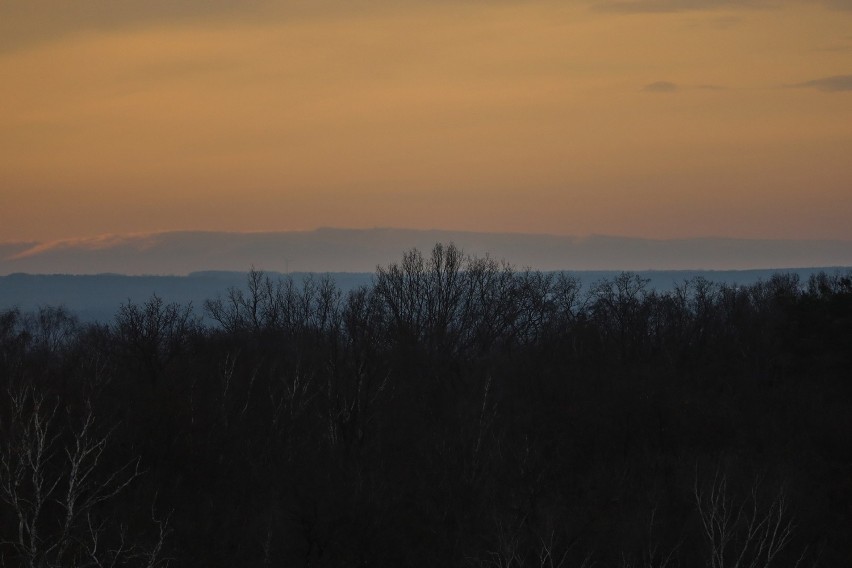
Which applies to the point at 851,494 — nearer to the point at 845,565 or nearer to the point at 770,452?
the point at 845,565

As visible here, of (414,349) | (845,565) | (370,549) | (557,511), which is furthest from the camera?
(414,349)

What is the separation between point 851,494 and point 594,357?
26.1m

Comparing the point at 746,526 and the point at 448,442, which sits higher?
the point at 448,442

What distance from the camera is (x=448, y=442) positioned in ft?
165

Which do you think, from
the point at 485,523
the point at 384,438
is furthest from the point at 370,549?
the point at 384,438

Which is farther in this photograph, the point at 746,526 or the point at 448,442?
the point at 448,442

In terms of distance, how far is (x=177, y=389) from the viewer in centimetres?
5188

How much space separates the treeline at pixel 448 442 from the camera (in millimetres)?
37562

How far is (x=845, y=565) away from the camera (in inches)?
1574

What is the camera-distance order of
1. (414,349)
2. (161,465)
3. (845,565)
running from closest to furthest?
(845,565) → (161,465) → (414,349)

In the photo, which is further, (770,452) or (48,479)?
(770,452)

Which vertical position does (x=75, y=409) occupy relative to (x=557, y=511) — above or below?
above

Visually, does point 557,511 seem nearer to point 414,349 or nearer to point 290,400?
point 290,400

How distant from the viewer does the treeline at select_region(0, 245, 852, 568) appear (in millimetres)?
37562
